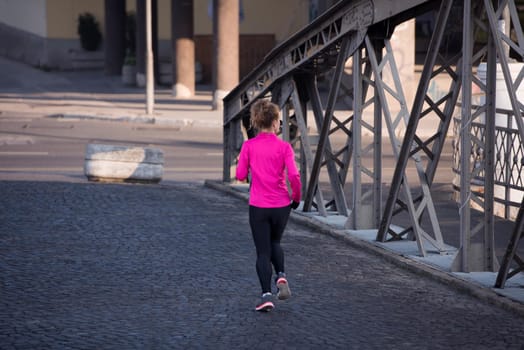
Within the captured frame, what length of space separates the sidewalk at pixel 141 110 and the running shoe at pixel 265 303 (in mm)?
1735

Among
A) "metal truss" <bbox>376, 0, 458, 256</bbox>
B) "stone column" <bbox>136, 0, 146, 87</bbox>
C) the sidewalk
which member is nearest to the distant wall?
the sidewalk

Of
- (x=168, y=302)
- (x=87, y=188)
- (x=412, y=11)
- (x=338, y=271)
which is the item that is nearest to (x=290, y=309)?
(x=168, y=302)

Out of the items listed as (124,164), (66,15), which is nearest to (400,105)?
(124,164)

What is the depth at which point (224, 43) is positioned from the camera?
32.7m

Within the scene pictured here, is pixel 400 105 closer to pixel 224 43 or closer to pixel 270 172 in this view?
pixel 270 172

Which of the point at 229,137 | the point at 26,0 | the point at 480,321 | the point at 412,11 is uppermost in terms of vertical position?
the point at 26,0

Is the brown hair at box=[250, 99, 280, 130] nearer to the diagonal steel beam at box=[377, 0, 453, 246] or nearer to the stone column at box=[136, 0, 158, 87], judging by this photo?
the diagonal steel beam at box=[377, 0, 453, 246]

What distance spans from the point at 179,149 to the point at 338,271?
14127mm

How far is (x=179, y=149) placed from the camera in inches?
915

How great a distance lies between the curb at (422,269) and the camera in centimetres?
792

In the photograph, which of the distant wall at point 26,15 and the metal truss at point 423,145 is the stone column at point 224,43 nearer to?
the distant wall at point 26,15

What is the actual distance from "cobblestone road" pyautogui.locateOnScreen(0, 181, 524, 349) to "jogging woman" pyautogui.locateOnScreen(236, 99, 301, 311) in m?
0.38

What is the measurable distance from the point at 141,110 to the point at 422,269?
2414cm

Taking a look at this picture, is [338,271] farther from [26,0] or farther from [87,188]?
[26,0]
